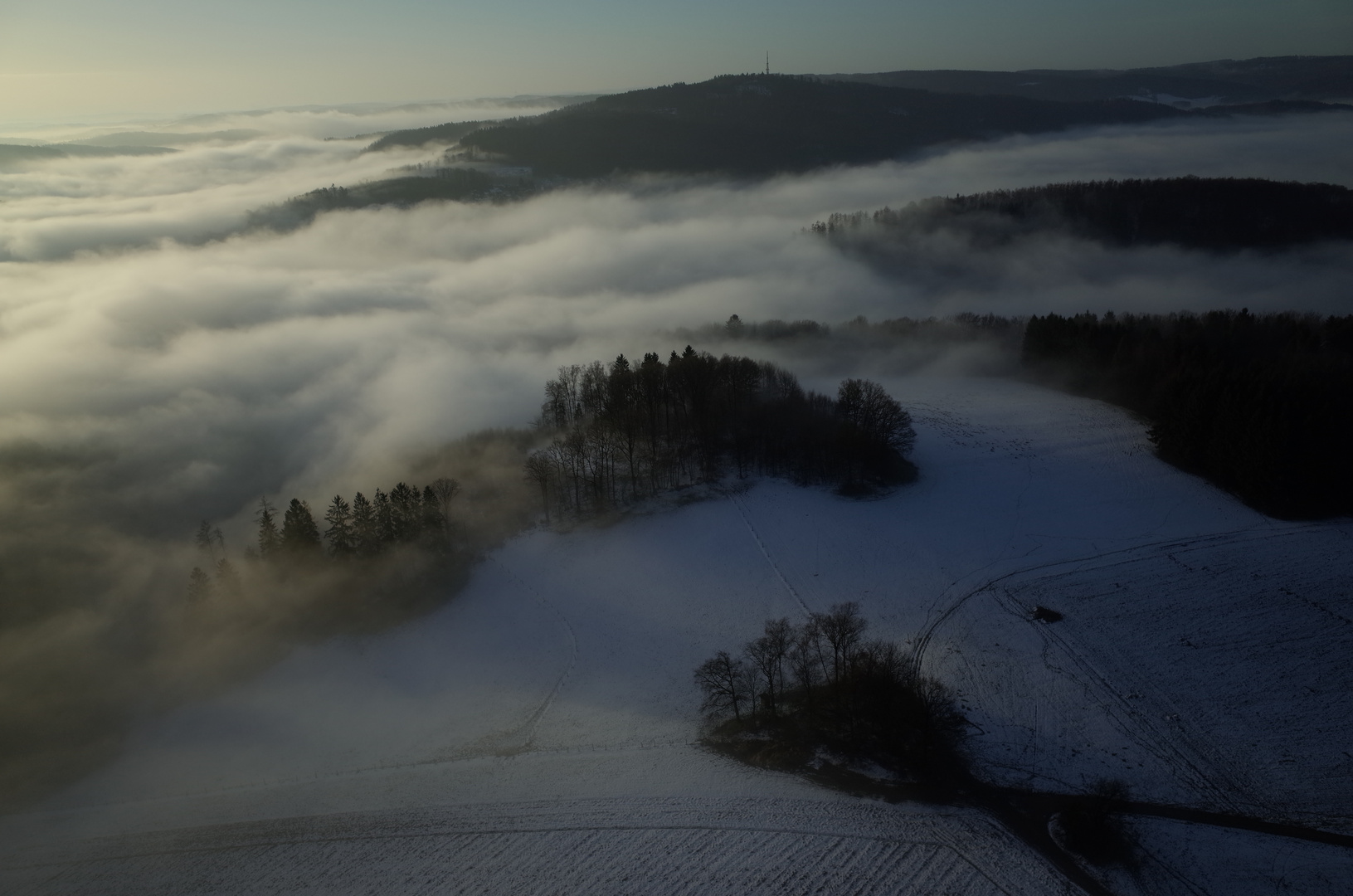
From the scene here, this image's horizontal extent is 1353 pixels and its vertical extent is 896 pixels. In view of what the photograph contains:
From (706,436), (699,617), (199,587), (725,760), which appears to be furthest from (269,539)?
(725,760)

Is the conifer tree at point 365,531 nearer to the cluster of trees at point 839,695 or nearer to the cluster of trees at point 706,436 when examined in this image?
the cluster of trees at point 706,436

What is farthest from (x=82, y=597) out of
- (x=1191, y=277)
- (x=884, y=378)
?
(x=1191, y=277)

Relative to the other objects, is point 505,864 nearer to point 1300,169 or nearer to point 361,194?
point 361,194

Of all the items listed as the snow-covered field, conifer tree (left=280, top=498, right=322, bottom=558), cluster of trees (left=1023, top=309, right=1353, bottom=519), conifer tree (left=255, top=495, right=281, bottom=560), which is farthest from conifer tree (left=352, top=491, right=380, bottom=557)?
cluster of trees (left=1023, top=309, right=1353, bottom=519)

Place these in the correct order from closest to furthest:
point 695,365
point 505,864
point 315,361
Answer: point 505,864, point 695,365, point 315,361

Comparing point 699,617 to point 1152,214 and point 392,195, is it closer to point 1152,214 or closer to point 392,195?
point 1152,214

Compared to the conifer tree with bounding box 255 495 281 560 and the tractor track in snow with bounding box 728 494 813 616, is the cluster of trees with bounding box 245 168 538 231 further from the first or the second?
the tractor track in snow with bounding box 728 494 813 616
